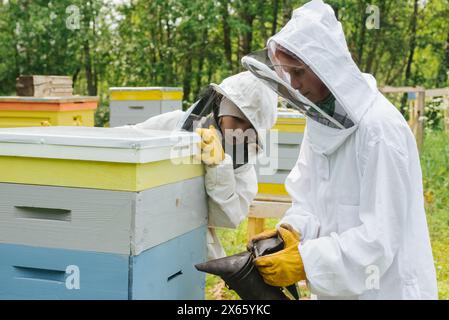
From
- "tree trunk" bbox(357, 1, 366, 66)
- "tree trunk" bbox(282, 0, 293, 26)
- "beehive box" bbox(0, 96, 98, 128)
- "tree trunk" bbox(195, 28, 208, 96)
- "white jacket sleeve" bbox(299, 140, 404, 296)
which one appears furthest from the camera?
"tree trunk" bbox(195, 28, 208, 96)

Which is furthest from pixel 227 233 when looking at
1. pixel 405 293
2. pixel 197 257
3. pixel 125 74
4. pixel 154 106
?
pixel 125 74

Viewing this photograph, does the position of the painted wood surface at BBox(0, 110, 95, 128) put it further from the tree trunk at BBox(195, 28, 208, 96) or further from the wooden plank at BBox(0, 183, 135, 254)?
the tree trunk at BBox(195, 28, 208, 96)

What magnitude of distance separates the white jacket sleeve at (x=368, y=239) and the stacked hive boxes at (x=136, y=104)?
Result: 555cm

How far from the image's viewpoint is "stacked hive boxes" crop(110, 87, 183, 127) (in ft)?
24.0

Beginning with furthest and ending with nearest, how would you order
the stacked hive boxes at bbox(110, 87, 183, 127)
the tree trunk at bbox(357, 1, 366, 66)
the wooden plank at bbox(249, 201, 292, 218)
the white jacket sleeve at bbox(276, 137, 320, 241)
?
the tree trunk at bbox(357, 1, 366, 66)
the stacked hive boxes at bbox(110, 87, 183, 127)
the wooden plank at bbox(249, 201, 292, 218)
the white jacket sleeve at bbox(276, 137, 320, 241)

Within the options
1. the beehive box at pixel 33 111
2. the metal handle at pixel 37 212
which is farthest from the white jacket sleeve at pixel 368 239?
the beehive box at pixel 33 111

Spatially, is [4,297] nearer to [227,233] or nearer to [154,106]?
[227,233]

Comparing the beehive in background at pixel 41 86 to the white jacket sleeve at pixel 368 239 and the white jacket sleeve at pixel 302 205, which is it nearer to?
the white jacket sleeve at pixel 302 205

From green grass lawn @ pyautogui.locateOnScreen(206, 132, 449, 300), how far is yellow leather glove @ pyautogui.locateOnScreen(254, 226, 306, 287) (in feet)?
7.35

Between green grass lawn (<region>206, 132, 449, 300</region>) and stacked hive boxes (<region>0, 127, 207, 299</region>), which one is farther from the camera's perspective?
green grass lawn (<region>206, 132, 449, 300</region>)

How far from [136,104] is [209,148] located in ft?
17.4

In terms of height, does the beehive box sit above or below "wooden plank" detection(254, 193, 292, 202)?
above

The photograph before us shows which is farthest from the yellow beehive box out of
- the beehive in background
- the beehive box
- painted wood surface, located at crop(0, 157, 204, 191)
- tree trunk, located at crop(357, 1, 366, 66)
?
tree trunk, located at crop(357, 1, 366, 66)
